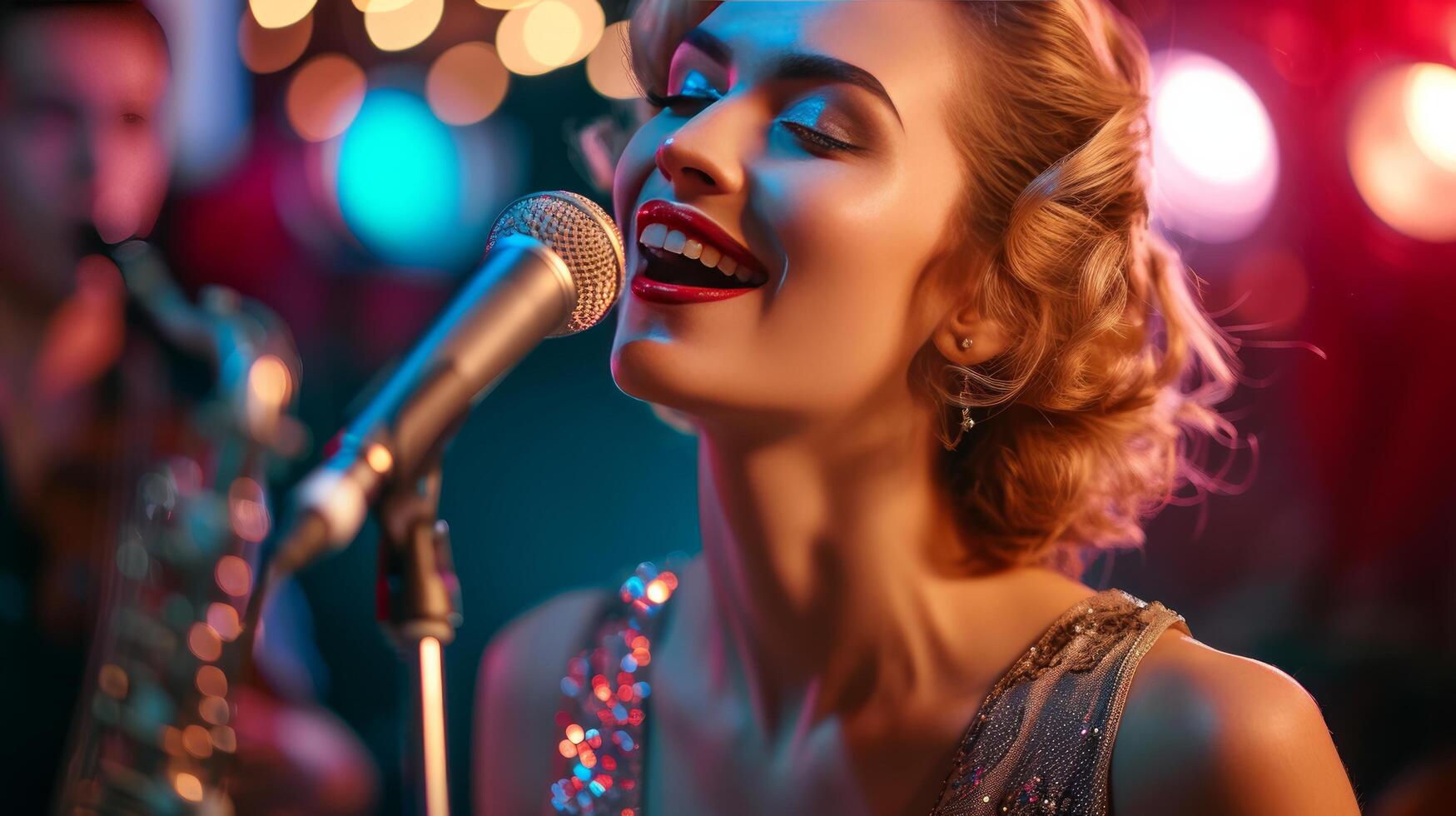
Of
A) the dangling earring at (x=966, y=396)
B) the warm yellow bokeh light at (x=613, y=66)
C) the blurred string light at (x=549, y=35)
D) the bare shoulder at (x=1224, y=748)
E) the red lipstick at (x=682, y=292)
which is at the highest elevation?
the blurred string light at (x=549, y=35)

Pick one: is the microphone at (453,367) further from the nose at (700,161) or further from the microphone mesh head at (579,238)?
the nose at (700,161)

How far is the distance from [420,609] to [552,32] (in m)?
1.49

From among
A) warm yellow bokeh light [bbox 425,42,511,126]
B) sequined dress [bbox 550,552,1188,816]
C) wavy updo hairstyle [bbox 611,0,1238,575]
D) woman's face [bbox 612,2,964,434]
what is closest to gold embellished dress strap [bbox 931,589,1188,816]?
sequined dress [bbox 550,552,1188,816]

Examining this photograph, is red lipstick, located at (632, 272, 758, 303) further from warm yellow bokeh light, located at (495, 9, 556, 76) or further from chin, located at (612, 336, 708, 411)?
warm yellow bokeh light, located at (495, 9, 556, 76)

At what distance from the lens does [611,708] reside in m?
1.45

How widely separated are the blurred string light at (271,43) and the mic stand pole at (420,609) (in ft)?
5.83

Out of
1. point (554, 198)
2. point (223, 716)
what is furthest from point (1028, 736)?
point (223, 716)

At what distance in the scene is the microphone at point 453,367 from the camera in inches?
26.5

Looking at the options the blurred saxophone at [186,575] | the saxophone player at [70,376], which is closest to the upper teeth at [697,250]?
the blurred saxophone at [186,575]

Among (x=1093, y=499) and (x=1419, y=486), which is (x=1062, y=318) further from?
(x=1419, y=486)

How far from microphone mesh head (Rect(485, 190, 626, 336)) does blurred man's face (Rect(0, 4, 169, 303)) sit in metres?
0.91

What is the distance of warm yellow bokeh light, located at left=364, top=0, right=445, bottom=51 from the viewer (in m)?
2.30

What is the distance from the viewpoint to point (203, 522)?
1.42m

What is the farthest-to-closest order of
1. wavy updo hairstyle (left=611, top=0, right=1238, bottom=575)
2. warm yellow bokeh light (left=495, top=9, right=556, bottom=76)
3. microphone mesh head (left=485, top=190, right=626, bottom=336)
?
warm yellow bokeh light (left=495, top=9, right=556, bottom=76) < wavy updo hairstyle (left=611, top=0, right=1238, bottom=575) < microphone mesh head (left=485, top=190, right=626, bottom=336)
